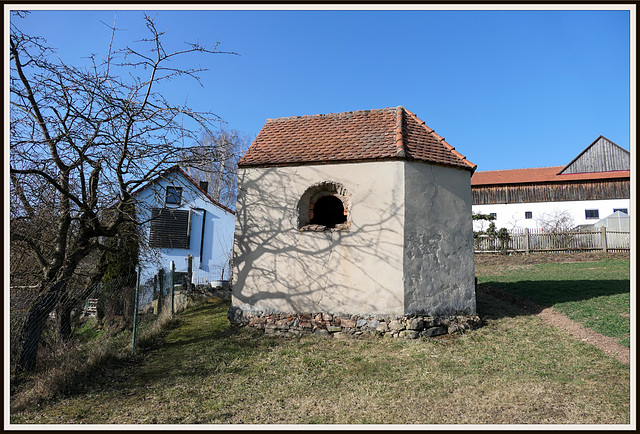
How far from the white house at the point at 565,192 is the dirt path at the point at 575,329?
60.1ft

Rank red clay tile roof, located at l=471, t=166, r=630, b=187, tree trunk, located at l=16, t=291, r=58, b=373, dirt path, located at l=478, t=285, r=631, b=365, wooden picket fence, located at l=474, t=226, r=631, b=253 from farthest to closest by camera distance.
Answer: red clay tile roof, located at l=471, t=166, r=630, b=187 → wooden picket fence, located at l=474, t=226, r=631, b=253 → dirt path, located at l=478, t=285, r=631, b=365 → tree trunk, located at l=16, t=291, r=58, b=373

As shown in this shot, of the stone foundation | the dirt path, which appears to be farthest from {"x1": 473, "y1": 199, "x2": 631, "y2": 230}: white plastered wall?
the stone foundation

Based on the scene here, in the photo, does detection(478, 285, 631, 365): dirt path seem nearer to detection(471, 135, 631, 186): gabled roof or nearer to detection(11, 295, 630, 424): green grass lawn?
detection(11, 295, 630, 424): green grass lawn

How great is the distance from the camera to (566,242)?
21297 mm

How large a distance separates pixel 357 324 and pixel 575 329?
186 inches

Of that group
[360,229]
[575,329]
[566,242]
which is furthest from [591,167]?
[360,229]

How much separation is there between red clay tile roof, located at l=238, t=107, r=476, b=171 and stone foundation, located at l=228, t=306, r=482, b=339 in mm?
3650

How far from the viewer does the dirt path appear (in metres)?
6.86

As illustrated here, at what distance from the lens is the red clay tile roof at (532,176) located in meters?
29.2

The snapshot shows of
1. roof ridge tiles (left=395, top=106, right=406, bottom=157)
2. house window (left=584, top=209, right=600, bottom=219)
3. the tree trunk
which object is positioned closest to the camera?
the tree trunk

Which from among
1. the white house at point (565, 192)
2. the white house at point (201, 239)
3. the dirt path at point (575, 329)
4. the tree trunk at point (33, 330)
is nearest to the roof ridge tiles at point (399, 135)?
the dirt path at point (575, 329)

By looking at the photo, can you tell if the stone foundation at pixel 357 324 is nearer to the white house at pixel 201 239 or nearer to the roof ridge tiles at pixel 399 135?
the roof ridge tiles at pixel 399 135

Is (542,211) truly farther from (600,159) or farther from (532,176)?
(600,159)

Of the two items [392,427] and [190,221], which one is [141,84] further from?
[190,221]
